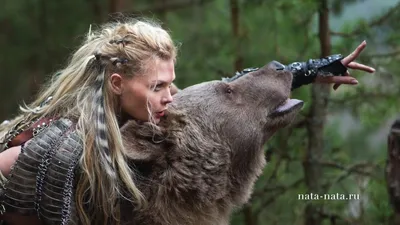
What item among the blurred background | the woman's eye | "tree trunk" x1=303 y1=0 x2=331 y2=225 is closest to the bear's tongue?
the woman's eye

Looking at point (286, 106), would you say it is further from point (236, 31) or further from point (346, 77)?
point (236, 31)

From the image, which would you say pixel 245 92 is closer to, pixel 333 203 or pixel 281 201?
pixel 333 203

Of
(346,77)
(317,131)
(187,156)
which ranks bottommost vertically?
(317,131)

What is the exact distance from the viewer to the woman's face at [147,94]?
3.22 meters

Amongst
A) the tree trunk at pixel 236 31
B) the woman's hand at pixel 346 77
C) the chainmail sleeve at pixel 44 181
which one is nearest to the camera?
the chainmail sleeve at pixel 44 181

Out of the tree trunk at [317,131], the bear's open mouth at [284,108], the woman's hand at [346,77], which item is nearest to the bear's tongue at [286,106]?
the bear's open mouth at [284,108]

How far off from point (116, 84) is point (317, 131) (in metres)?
2.82

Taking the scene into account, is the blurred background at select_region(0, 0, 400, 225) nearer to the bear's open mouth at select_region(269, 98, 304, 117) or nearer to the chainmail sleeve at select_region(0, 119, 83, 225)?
the bear's open mouth at select_region(269, 98, 304, 117)

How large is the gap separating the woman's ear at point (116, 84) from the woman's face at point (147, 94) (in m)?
0.01

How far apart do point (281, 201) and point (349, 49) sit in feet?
4.95

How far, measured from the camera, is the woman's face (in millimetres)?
3223

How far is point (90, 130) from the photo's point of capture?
10.4 ft

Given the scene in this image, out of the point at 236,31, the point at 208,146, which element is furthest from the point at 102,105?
the point at 236,31

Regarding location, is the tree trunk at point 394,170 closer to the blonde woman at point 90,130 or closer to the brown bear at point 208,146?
the brown bear at point 208,146
